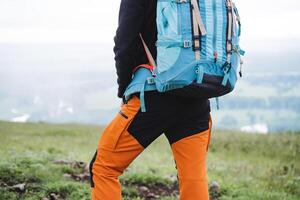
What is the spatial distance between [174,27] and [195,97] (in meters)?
0.66

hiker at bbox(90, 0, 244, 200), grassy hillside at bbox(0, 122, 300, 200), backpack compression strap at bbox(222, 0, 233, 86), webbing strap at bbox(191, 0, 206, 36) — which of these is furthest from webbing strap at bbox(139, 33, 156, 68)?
grassy hillside at bbox(0, 122, 300, 200)

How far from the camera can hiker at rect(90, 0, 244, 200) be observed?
4.37m

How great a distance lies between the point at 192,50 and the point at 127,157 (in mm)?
1139

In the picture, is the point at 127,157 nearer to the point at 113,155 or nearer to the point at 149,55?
the point at 113,155

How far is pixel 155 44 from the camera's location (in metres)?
4.55

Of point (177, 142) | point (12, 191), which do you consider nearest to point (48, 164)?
point (12, 191)

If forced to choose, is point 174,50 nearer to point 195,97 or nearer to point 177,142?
point 195,97

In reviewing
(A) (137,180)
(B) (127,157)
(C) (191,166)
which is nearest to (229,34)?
(C) (191,166)

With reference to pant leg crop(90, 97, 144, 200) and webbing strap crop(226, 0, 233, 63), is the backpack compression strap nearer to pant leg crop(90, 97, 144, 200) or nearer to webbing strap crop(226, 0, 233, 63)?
webbing strap crop(226, 0, 233, 63)

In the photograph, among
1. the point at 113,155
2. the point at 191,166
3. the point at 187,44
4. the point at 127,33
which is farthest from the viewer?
the point at 191,166

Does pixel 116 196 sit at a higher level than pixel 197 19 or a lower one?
lower

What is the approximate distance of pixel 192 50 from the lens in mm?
4367

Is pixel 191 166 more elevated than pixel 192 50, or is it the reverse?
pixel 192 50

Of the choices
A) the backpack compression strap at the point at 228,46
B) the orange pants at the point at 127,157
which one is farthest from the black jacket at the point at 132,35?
the backpack compression strap at the point at 228,46
